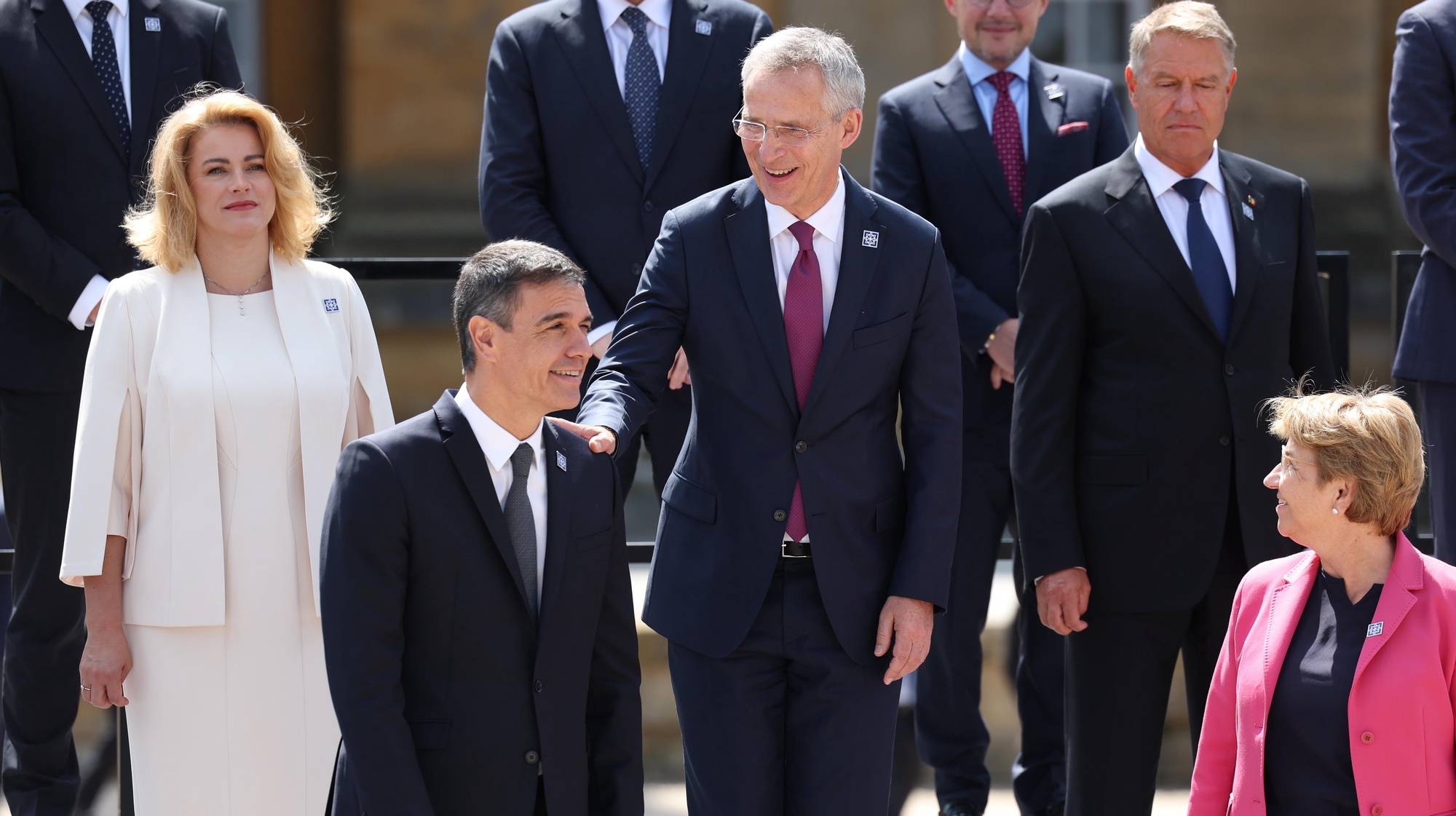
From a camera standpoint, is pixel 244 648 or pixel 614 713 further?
pixel 244 648

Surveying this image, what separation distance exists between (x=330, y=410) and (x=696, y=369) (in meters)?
0.80

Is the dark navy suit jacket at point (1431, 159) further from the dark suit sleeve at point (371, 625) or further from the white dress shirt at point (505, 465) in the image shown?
the dark suit sleeve at point (371, 625)

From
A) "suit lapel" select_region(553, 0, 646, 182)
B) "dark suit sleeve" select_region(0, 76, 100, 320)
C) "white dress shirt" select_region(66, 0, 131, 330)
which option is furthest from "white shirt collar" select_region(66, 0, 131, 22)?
"suit lapel" select_region(553, 0, 646, 182)

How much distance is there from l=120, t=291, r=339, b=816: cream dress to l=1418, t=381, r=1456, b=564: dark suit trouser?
271 cm

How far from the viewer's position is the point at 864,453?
357 centimetres

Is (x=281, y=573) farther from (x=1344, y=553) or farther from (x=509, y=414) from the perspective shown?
(x=1344, y=553)

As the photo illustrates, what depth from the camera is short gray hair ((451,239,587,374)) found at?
3.11m

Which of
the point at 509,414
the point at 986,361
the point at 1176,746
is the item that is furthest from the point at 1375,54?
the point at 509,414

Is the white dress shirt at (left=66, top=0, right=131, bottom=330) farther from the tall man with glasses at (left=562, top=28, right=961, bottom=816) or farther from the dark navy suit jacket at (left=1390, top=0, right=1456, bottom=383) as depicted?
the dark navy suit jacket at (left=1390, top=0, right=1456, bottom=383)

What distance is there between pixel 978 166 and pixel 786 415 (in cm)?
160

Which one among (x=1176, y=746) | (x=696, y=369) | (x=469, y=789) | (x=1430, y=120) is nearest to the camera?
(x=469, y=789)

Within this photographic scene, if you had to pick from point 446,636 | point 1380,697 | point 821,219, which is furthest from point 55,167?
point 1380,697

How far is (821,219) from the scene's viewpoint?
358 cm

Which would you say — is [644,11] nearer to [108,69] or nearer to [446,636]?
[108,69]
